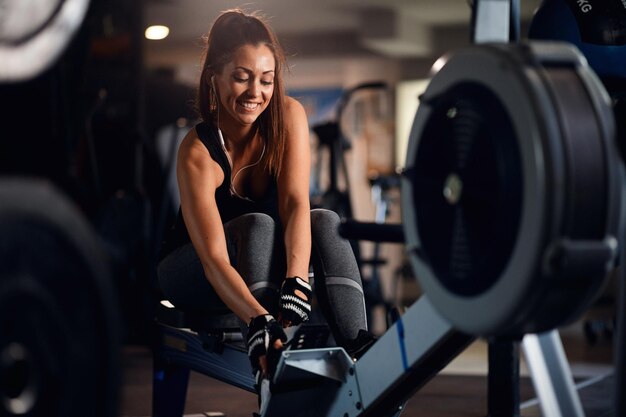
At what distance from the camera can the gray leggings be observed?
178 centimetres

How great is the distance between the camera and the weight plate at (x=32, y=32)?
2.66 ft

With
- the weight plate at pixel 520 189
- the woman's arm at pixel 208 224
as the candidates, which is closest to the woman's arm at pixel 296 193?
the woman's arm at pixel 208 224

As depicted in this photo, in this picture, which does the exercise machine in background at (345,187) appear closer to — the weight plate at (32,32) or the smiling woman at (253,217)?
the smiling woman at (253,217)

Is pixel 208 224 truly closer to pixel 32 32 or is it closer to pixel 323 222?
pixel 323 222

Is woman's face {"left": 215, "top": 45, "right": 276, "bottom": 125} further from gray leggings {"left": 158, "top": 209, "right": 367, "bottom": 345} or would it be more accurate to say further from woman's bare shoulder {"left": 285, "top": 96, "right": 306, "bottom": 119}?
gray leggings {"left": 158, "top": 209, "right": 367, "bottom": 345}

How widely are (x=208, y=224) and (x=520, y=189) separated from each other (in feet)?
2.68

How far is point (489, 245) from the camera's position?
119cm

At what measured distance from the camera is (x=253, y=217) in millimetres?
1807

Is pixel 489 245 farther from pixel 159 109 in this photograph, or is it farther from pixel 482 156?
pixel 159 109

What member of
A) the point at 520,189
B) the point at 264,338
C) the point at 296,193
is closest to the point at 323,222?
the point at 296,193

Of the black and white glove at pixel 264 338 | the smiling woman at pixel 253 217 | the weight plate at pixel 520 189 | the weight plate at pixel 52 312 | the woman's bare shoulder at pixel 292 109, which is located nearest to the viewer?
the weight plate at pixel 52 312

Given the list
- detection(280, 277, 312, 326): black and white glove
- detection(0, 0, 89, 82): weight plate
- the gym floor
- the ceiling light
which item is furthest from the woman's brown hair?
the ceiling light

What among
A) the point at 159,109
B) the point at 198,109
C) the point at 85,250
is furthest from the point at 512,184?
the point at 159,109

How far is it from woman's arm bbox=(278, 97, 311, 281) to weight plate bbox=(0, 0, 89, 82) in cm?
97
